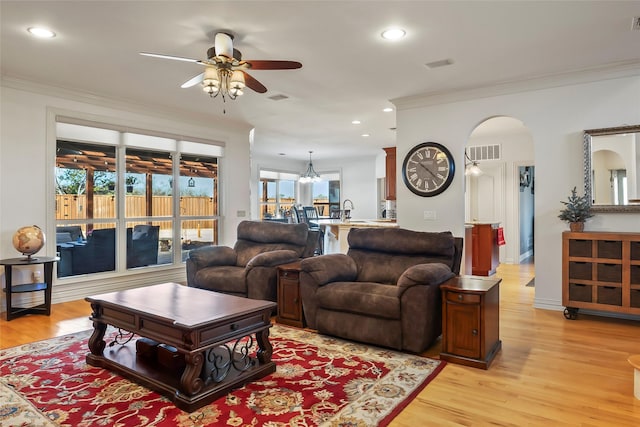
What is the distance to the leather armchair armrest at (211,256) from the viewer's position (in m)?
4.64

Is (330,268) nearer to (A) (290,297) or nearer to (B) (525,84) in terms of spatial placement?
(A) (290,297)

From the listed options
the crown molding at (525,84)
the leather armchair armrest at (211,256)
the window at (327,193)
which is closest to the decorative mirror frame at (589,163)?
the crown molding at (525,84)

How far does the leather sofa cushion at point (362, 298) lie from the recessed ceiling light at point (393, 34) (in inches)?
85.0

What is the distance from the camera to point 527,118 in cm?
471

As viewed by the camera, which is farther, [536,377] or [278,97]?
[278,97]

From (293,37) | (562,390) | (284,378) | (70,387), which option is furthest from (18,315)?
(562,390)

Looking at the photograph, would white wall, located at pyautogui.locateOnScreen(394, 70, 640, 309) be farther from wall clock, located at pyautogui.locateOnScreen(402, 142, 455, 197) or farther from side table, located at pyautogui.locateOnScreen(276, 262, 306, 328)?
side table, located at pyautogui.locateOnScreen(276, 262, 306, 328)

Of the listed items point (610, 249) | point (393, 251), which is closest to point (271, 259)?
point (393, 251)

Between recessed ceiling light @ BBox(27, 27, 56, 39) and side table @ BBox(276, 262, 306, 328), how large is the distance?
2.90m

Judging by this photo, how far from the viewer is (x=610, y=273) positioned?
3.99 m

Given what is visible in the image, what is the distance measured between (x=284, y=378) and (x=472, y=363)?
1.37 metres

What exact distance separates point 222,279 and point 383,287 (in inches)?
74.9

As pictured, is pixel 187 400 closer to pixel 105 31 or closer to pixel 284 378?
pixel 284 378

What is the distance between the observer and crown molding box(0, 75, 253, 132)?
4.60m
